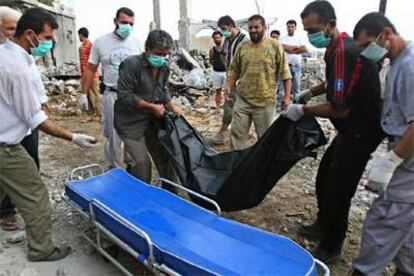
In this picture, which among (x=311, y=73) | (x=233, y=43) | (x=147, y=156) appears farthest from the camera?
(x=311, y=73)

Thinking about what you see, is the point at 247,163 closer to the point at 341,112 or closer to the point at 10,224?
the point at 341,112

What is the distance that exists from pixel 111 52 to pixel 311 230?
2.62 meters

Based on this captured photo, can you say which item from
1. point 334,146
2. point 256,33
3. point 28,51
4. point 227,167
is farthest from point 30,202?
point 256,33

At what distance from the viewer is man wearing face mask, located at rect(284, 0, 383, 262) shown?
7.52 ft

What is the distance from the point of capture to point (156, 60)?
3031mm

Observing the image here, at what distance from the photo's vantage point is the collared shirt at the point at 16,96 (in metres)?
2.24

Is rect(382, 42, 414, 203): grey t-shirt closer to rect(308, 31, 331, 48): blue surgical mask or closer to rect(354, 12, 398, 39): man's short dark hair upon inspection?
rect(354, 12, 398, 39): man's short dark hair

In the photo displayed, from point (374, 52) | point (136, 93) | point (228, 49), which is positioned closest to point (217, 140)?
point (228, 49)

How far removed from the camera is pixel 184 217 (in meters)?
2.56

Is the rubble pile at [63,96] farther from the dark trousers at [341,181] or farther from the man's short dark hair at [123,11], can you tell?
the dark trousers at [341,181]

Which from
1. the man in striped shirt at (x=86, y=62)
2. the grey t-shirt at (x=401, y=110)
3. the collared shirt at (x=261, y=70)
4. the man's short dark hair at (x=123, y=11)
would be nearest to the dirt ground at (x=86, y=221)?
the grey t-shirt at (x=401, y=110)

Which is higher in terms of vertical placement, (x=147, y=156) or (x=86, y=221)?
(x=147, y=156)

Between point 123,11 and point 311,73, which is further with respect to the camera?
point 311,73

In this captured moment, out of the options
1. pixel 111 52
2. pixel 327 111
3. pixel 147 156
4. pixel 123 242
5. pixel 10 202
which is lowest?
Answer: pixel 10 202
